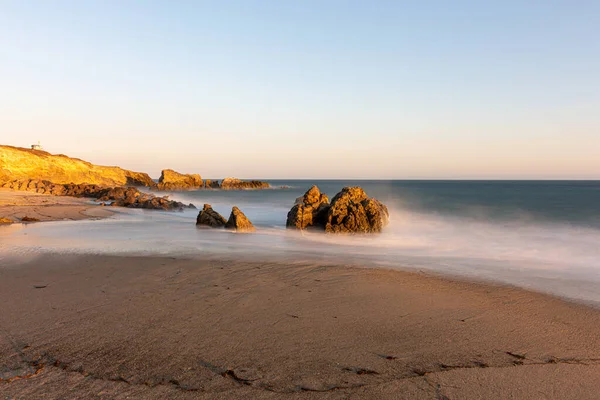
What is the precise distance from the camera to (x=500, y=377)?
125 inches

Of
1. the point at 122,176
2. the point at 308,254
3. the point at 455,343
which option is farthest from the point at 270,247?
the point at 122,176

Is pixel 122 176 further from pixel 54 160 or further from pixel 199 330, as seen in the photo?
pixel 199 330

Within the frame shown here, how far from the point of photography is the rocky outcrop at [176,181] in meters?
74.3

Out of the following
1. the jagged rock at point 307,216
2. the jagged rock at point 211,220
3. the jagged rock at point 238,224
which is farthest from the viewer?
the jagged rock at point 307,216

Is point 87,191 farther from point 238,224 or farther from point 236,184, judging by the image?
point 236,184

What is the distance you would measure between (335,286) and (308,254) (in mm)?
3178

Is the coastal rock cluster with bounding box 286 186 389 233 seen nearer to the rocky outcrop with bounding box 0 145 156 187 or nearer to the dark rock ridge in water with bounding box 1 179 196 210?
the dark rock ridge in water with bounding box 1 179 196 210

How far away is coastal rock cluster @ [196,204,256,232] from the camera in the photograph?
13.8 metres

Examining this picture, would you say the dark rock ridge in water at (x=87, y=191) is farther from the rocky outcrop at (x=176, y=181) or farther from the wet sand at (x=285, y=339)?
the rocky outcrop at (x=176, y=181)

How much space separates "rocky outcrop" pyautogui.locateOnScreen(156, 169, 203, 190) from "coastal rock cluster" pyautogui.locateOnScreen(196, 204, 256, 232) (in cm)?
6030

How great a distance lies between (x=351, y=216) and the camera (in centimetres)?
1378

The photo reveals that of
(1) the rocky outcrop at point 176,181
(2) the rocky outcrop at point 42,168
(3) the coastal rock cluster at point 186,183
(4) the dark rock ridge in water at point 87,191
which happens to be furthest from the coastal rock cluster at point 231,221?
(1) the rocky outcrop at point 176,181

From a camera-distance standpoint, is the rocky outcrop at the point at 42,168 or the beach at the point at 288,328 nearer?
the beach at the point at 288,328

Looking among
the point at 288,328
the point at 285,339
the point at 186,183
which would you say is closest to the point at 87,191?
the point at 288,328
